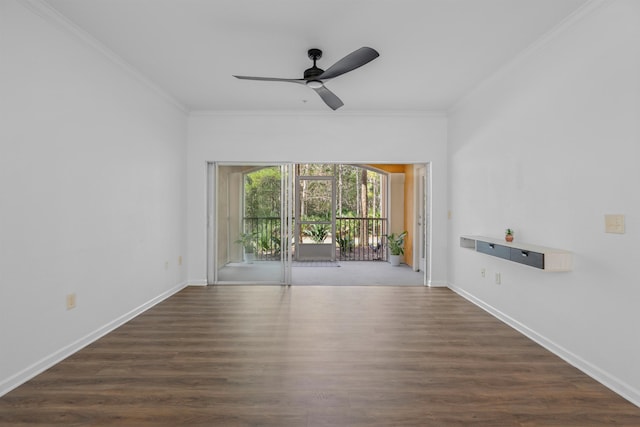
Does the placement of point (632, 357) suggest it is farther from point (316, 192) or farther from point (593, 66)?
point (316, 192)

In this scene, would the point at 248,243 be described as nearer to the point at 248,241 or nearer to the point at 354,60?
the point at 248,241

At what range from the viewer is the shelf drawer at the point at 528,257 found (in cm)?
262

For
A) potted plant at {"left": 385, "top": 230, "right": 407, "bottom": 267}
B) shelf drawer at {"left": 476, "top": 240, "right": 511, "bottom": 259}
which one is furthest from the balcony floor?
shelf drawer at {"left": 476, "top": 240, "right": 511, "bottom": 259}

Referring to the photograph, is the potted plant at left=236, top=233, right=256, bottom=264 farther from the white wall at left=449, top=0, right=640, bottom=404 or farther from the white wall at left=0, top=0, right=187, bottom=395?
the white wall at left=449, top=0, right=640, bottom=404

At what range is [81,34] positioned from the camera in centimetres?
283

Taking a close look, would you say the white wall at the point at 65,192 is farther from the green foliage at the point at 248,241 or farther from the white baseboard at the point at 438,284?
the white baseboard at the point at 438,284

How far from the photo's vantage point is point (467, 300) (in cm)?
434

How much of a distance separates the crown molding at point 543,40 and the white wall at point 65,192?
3.93 m

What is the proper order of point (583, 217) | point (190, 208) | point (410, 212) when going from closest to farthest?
point (583, 217) < point (190, 208) < point (410, 212)

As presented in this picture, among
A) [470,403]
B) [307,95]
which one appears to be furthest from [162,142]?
[470,403]

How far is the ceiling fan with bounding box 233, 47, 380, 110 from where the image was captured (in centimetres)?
260

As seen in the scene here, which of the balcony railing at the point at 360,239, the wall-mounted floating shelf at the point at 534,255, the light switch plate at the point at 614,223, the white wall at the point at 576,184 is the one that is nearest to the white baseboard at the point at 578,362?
the white wall at the point at 576,184

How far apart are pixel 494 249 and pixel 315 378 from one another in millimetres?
2172

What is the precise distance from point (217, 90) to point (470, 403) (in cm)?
408
